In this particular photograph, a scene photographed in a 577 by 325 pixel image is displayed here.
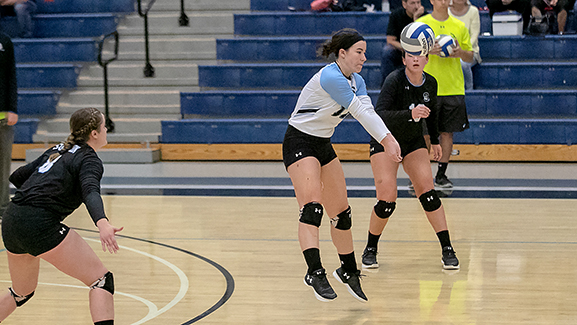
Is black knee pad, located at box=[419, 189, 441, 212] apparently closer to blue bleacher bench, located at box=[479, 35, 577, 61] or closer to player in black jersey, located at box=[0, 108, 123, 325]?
Result: player in black jersey, located at box=[0, 108, 123, 325]

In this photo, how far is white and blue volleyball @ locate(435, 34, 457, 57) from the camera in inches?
226

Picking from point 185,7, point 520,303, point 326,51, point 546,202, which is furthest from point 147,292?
point 185,7

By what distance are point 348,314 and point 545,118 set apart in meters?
5.88

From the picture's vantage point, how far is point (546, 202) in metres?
6.15

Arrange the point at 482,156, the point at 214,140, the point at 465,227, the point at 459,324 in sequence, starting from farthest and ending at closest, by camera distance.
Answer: the point at 214,140
the point at 482,156
the point at 465,227
the point at 459,324

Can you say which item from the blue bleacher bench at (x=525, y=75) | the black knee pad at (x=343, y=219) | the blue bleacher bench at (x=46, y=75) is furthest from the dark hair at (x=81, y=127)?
the blue bleacher bench at (x=46, y=75)

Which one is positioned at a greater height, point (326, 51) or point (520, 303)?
point (326, 51)

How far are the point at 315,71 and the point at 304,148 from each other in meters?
5.64

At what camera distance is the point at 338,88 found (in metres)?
3.28

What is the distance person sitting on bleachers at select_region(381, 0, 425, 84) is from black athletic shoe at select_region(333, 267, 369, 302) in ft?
12.7

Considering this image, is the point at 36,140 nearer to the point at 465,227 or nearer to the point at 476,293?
the point at 465,227

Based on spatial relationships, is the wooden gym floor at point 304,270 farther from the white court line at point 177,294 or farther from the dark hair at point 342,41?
the dark hair at point 342,41

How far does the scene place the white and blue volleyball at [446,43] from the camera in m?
5.74

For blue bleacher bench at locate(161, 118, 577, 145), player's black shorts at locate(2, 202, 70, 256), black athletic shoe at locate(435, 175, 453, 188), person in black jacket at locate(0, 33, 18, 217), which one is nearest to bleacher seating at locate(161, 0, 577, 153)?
blue bleacher bench at locate(161, 118, 577, 145)
